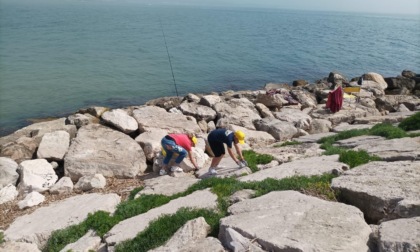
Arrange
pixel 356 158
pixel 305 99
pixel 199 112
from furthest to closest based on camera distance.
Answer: pixel 305 99, pixel 199 112, pixel 356 158

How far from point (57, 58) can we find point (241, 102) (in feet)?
80.7

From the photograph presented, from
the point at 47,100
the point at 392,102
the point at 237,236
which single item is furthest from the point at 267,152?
the point at 47,100

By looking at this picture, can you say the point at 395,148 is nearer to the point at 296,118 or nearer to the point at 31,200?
the point at 296,118

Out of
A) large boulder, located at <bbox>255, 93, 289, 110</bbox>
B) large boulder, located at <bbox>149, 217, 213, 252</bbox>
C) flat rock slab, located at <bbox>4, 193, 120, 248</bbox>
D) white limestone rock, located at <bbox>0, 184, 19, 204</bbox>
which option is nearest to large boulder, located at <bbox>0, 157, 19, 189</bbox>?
white limestone rock, located at <bbox>0, 184, 19, 204</bbox>

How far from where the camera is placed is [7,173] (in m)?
11.9

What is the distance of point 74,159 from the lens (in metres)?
12.5

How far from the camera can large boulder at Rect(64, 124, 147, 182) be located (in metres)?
12.3

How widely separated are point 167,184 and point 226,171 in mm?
1829

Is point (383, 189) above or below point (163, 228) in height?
above

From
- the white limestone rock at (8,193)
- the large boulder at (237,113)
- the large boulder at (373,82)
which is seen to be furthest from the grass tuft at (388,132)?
the large boulder at (373,82)

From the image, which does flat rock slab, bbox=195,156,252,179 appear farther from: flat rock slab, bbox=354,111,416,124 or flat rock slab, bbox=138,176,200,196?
flat rock slab, bbox=354,111,416,124

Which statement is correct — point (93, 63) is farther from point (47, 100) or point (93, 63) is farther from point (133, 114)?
point (133, 114)

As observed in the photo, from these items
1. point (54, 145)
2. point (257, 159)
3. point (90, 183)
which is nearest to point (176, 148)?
point (257, 159)

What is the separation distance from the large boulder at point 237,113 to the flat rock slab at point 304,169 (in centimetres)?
715
